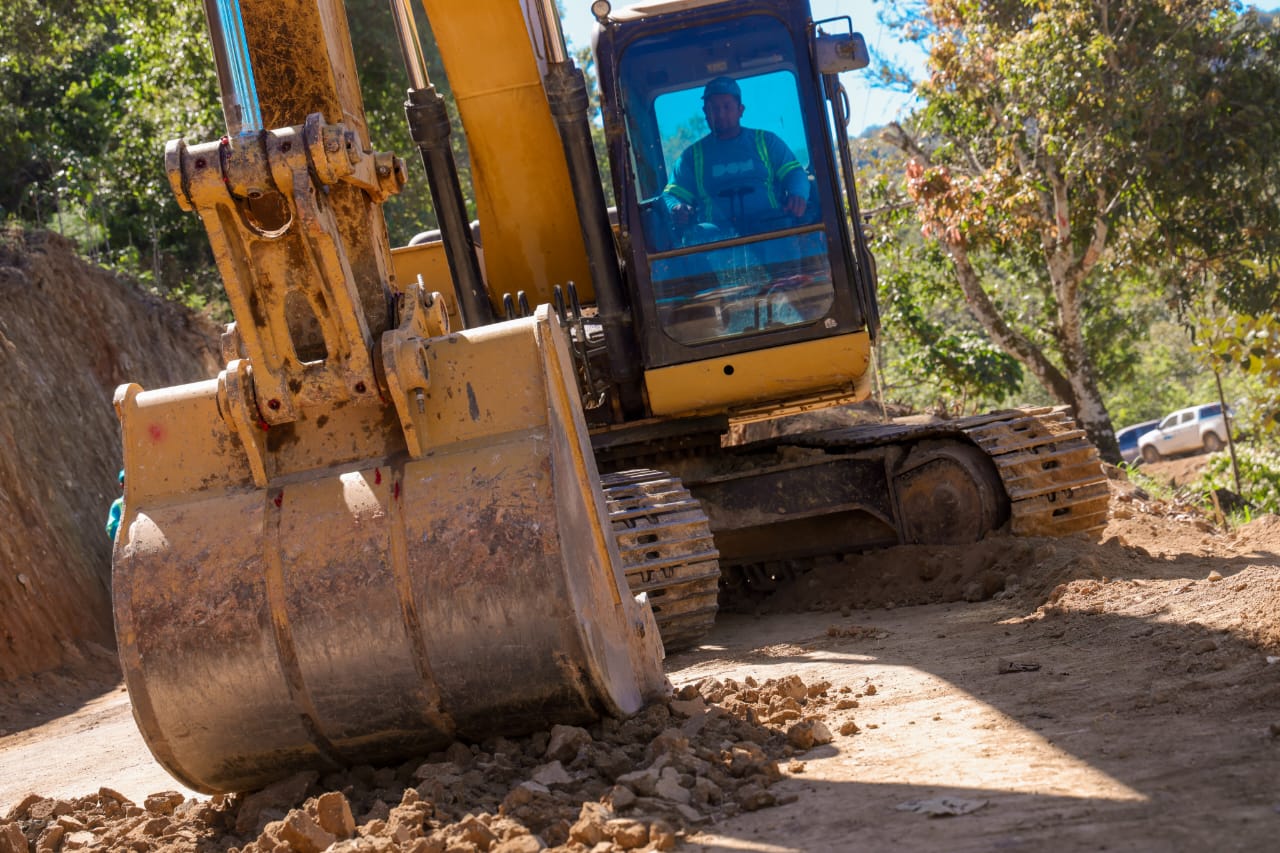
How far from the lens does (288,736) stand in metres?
4.11

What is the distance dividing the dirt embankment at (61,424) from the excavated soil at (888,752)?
319 centimetres

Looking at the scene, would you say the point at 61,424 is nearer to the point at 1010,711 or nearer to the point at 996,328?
the point at 1010,711

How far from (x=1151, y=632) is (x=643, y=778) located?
2.74 metres

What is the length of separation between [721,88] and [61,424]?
827 centimetres

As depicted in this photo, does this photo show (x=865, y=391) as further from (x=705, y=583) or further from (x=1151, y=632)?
(x=1151, y=632)

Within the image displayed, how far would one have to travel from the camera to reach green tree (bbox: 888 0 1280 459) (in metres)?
16.0

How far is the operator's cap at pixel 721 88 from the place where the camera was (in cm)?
746

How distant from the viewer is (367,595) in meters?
4.03

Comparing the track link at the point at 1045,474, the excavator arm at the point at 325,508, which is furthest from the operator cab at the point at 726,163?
the excavator arm at the point at 325,508

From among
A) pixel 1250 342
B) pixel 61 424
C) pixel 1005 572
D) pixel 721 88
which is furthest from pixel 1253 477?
pixel 61 424

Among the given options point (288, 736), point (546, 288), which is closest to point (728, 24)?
point (546, 288)

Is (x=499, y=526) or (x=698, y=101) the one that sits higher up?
(x=698, y=101)

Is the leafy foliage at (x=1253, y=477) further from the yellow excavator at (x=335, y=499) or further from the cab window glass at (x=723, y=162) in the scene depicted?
the yellow excavator at (x=335, y=499)

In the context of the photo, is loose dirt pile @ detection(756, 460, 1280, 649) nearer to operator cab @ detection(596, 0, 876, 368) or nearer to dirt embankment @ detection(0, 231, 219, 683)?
operator cab @ detection(596, 0, 876, 368)
